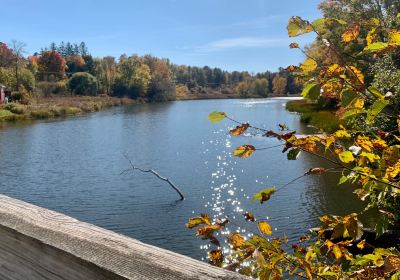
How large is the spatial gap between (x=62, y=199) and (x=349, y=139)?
53.9ft

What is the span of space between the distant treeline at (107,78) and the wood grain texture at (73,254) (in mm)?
72545

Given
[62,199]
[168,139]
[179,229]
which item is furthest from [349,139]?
[168,139]

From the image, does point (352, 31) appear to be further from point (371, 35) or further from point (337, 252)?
point (337, 252)

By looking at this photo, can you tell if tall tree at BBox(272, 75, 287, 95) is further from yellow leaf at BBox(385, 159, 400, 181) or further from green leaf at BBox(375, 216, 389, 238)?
yellow leaf at BBox(385, 159, 400, 181)

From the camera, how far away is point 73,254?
142cm

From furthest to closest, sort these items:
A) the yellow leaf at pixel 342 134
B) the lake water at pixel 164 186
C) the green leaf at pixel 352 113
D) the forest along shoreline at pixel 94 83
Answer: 1. the forest along shoreline at pixel 94 83
2. the lake water at pixel 164 186
3. the yellow leaf at pixel 342 134
4. the green leaf at pixel 352 113

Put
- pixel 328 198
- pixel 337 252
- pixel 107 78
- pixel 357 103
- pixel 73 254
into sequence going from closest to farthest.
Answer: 1. pixel 73 254
2. pixel 357 103
3. pixel 337 252
4. pixel 328 198
5. pixel 107 78

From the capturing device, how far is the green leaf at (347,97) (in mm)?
1678

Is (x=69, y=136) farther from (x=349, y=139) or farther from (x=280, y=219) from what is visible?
(x=349, y=139)

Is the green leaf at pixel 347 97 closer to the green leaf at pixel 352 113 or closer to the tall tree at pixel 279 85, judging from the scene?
the green leaf at pixel 352 113

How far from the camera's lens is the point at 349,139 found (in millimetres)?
2160

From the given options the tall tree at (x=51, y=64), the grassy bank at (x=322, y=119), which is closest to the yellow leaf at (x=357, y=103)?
the grassy bank at (x=322, y=119)

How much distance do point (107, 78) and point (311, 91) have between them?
388ft

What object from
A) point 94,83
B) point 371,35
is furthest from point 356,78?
point 94,83
